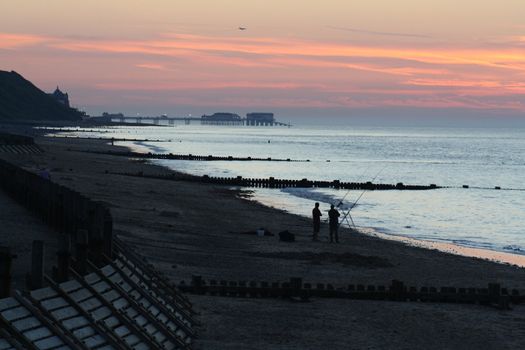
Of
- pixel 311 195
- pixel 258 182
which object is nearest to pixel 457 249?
pixel 311 195

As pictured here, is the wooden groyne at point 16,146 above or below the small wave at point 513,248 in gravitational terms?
above

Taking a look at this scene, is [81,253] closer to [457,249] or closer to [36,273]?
[36,273]

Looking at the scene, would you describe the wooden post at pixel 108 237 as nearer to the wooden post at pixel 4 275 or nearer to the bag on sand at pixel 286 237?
the wooden post at pixel 4 275

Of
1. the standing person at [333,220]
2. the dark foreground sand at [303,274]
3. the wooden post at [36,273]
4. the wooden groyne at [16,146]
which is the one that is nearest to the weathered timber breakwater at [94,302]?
the wooden post at [36,273]

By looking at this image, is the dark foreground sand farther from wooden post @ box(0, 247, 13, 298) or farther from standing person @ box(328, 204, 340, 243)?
wooden post @ box(0, 247, 13, 298)

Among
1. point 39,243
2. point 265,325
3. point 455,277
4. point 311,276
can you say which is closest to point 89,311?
point 39,243

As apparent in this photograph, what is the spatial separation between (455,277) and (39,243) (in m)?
19.8

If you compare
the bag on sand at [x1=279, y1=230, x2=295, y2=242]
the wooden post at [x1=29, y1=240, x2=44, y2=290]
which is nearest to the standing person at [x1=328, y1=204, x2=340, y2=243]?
the bag on sand at [x1=279, y1=230, x2=295, y2=242]

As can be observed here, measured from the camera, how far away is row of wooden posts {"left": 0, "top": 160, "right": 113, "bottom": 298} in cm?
1505

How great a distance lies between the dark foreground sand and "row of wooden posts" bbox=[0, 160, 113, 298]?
8.87 ft

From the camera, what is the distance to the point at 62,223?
94.1 ft

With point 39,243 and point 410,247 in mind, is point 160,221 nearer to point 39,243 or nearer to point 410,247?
point 410,247

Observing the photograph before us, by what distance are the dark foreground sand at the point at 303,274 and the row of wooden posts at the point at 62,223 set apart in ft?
8.87

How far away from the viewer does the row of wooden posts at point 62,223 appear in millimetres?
15047
